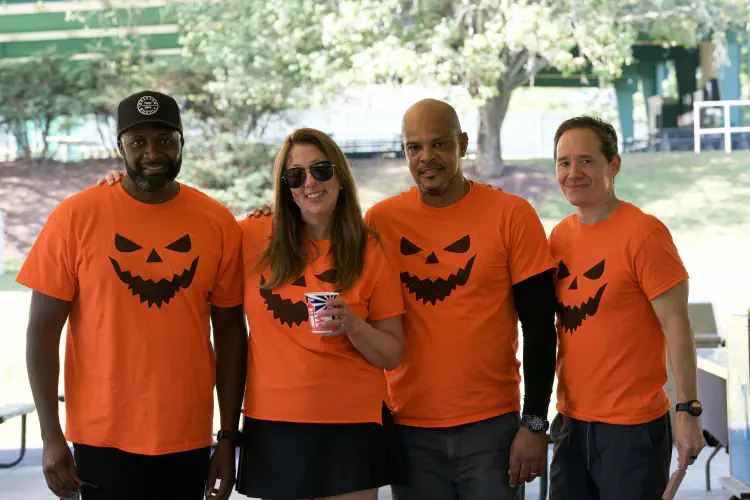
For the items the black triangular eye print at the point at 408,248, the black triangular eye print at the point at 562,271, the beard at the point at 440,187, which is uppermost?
the beard at the point at 440,187

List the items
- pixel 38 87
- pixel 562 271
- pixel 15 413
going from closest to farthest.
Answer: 1. pixel 562 271
2. pixel 15 413
3. pixel 38 87

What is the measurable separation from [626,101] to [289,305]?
860cm

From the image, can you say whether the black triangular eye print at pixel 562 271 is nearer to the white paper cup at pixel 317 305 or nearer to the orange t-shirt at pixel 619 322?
the orange t-shirt at pixel 619 322

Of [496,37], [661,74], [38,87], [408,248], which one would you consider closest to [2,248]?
[38,87]

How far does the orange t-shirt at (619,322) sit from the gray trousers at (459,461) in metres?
0.28

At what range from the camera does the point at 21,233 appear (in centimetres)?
1017

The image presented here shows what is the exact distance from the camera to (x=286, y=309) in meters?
2.31

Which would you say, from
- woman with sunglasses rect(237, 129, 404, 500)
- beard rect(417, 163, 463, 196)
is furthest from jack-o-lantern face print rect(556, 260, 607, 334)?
woman with sunglasses rect(237, 129, 404, 500)

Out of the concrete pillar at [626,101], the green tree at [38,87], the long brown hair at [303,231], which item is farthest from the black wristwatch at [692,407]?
the green tree at [38,87]

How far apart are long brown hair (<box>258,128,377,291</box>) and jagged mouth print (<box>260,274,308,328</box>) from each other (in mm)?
37

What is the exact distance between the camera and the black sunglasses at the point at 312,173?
236 cm

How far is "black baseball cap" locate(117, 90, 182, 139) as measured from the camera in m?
2.38

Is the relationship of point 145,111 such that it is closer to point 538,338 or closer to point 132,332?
point 132,332

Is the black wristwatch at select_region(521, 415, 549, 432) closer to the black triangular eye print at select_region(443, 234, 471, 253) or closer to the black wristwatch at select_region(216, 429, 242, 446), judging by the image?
the black triangular eye print at select_region(443, 234, 471, 253)
